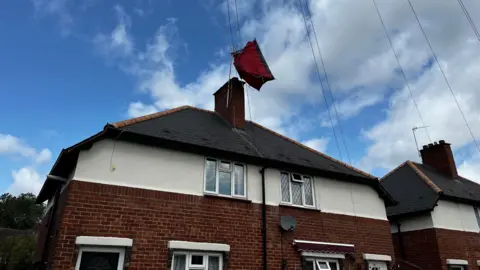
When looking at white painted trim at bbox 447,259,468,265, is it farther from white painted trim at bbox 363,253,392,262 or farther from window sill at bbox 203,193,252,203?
window sill at bbox 203,193,252,203

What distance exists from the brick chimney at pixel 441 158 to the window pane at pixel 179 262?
17.4 meters

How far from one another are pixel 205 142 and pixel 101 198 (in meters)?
3.27

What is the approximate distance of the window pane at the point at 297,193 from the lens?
11141 millimetres

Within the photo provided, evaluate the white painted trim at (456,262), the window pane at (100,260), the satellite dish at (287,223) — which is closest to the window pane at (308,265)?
the satellite dish at (287,223)

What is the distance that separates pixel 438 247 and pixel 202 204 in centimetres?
1112

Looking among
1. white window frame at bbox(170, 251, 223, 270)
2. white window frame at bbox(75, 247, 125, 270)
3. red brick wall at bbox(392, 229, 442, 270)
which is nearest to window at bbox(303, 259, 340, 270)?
white window frame at bbox(170, 251, 223, 270)

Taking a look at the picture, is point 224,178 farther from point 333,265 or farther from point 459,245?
point 459,245

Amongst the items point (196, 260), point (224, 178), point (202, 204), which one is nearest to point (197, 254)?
point (196, 260)

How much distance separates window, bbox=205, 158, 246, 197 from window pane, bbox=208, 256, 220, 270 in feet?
5.67

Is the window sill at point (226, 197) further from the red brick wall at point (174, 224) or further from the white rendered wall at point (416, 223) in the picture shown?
the white rendered wall at point (416, 223)

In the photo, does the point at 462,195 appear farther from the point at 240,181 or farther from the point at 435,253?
the point at 240,181

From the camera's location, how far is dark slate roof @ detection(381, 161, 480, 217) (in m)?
15.8

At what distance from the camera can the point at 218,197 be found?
962cm

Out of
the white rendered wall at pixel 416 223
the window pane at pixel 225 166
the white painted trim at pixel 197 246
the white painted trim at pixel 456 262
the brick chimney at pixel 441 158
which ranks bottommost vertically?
the white painted trim at pixel 456 262
